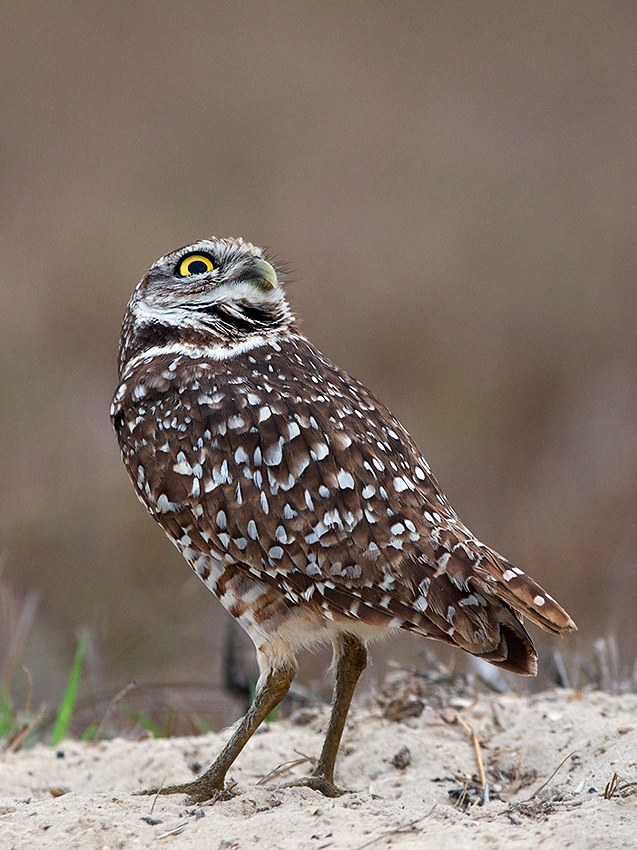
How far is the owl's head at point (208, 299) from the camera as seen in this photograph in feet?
13.4

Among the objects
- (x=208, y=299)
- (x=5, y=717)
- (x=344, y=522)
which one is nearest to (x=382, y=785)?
(x=344, y=522)

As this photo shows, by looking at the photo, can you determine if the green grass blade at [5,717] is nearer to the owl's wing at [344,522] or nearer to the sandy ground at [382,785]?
the sandy ground at [382,785]

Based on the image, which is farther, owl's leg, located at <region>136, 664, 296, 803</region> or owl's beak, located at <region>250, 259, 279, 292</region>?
owl's beak, located at <region>250, 259, 279, 292</region>

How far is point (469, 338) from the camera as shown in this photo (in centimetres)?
1160

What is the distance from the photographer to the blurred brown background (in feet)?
26.4

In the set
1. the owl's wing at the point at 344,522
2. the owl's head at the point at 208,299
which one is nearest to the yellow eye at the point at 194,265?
the owl's head at the point at 208,299

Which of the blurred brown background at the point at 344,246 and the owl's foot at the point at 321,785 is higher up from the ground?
the blurred brown background at the point at 344,246

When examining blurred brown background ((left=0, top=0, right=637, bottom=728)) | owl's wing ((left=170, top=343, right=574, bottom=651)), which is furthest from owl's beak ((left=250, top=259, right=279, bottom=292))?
blurred brown background ((left=0, top=0, right=637, bottom=728))

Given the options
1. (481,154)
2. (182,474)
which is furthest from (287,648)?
(481,154)

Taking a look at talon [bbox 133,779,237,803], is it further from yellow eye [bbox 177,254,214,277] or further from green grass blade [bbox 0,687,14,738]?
yellow eye [bbox 177,254,214,277]

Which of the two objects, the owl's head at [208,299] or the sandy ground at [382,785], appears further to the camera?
the owl's head at [208,299]

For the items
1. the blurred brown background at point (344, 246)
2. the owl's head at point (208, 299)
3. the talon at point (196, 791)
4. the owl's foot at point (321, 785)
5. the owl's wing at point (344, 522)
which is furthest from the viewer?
the blurred brown background at point (344, 246)

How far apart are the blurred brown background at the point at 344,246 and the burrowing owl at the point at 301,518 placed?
1799 mm

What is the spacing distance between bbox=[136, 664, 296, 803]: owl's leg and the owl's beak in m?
1.67
